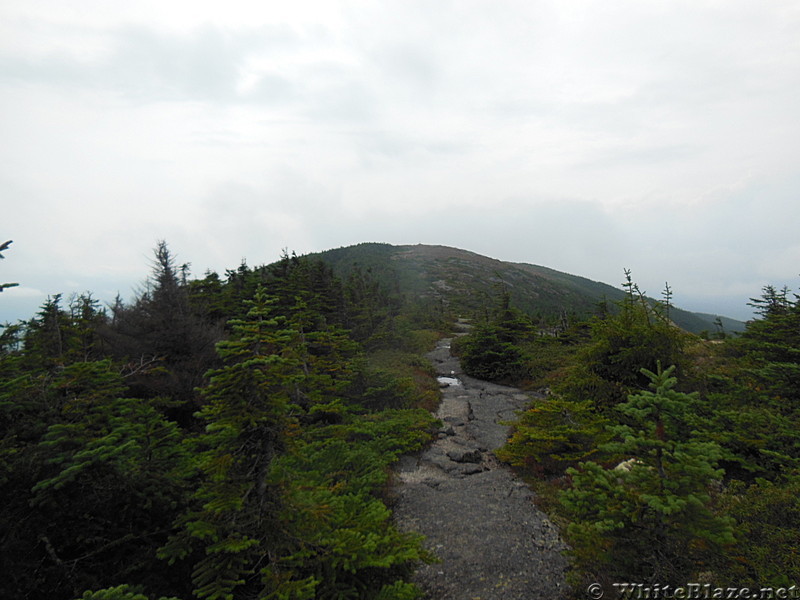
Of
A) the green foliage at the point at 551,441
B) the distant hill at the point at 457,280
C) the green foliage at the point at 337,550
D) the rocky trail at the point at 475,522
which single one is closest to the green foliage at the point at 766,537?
the rocky trail at the point at 475,522

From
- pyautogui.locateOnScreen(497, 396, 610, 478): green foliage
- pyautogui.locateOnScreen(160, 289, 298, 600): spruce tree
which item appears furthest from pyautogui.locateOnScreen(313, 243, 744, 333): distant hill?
pyautogui.locateOnScreen(160, 289, 298, 600): spruce tree

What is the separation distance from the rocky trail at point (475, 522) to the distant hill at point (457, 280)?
51994 mm

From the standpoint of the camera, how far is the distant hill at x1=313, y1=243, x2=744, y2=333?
78137 mm

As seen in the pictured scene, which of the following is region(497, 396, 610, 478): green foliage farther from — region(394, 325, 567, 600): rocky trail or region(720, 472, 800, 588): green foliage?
region(720, 472, 800, 588): green foliage

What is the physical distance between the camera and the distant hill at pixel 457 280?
78.1 m

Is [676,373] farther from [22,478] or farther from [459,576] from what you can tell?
[22,478]

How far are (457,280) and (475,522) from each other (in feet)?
289

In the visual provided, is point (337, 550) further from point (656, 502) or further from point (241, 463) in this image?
point (656, 502)

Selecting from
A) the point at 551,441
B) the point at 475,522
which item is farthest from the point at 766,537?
the point at 551,441

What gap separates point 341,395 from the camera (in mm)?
16375

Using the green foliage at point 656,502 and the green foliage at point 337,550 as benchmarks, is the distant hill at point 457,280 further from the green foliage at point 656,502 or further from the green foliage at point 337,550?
the green foliage at point 656,502

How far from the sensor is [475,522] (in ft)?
27.7

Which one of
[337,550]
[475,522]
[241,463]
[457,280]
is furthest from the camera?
[457,280]

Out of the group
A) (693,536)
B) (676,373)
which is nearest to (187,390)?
(693,536)
